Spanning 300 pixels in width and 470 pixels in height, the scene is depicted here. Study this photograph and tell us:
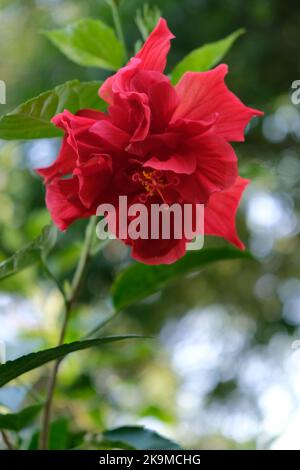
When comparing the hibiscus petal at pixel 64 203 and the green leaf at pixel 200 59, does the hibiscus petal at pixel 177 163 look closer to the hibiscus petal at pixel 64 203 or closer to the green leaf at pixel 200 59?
the hibiscus petal at pixel 64 203

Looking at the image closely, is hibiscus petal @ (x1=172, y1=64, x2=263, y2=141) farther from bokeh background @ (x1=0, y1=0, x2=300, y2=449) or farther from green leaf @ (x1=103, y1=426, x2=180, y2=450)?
bokeh background @ (x1=0, y1=0, x2=300, y2=449)

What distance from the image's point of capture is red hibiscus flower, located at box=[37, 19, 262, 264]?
46cm

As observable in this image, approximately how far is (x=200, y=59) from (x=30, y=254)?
273 mm

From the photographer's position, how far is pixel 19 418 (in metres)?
0.57

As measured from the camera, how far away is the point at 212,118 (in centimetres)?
46

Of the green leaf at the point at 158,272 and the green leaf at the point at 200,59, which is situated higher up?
the green leaf at the point at 200,59

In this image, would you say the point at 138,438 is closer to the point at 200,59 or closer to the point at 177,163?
the point at 177,163

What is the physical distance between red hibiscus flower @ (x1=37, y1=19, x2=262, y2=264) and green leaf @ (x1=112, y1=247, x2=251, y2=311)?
0.14m

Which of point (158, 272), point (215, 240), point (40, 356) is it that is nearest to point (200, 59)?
Result: point (158, 272)

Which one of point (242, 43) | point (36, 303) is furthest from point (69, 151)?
point (242, 43)

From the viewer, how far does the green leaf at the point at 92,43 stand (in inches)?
25.3

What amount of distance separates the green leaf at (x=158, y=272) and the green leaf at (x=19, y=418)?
127mm

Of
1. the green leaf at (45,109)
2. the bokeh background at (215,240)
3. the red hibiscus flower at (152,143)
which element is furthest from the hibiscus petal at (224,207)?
the bokeh background at (215,240)

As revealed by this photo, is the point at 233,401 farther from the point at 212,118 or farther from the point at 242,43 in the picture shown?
the point at 212,118
